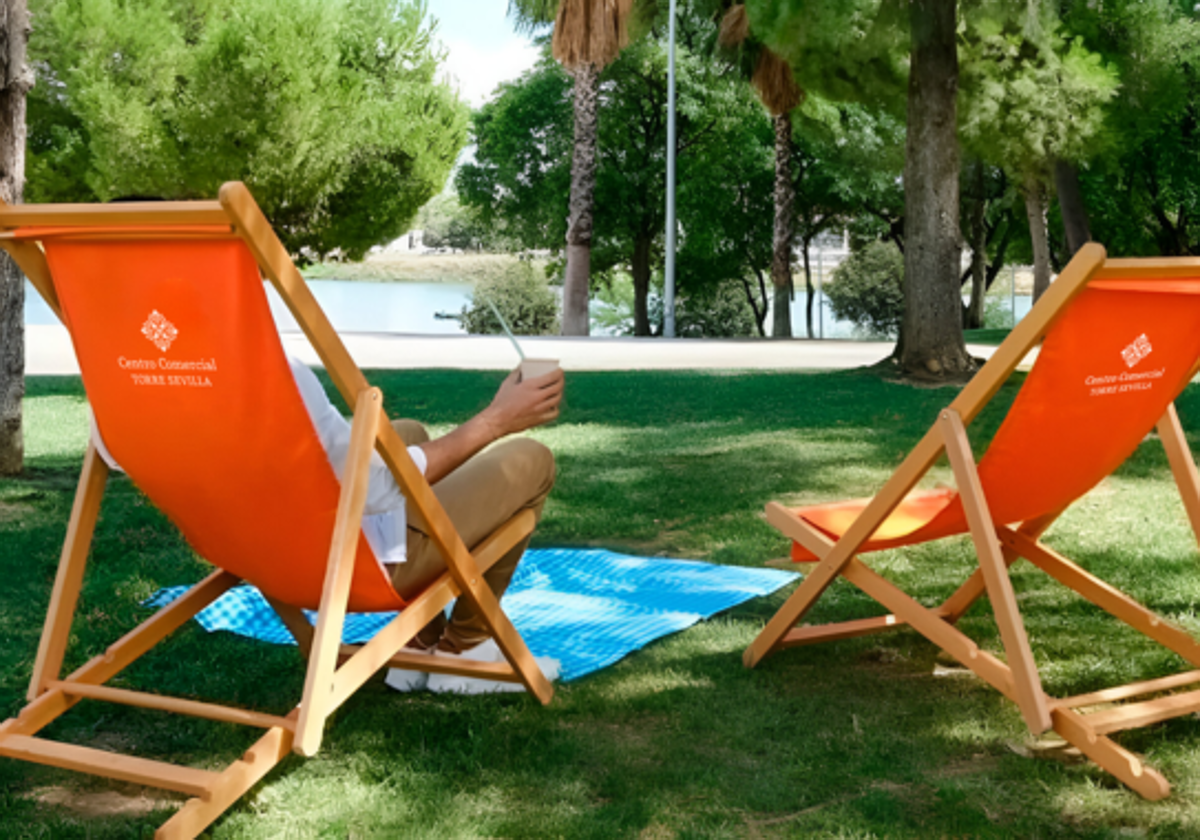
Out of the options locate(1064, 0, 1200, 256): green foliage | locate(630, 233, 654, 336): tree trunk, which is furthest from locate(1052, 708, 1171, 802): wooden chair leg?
locate(630, 233, 654, 336): tree trunk

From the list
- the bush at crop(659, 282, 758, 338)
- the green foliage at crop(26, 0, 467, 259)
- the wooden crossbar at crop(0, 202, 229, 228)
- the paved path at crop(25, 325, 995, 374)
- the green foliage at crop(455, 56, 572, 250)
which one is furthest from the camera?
the bush at crop(659, 282, 758, 338)

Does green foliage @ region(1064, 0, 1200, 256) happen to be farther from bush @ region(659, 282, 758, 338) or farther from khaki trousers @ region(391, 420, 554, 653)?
khaki trousers @ region(391, 420, 554, 653)

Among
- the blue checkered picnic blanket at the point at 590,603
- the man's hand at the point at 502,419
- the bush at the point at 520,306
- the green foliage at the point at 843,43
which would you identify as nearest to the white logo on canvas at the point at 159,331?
the man's hand at the point at 502,419

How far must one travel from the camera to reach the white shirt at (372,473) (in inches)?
96.1

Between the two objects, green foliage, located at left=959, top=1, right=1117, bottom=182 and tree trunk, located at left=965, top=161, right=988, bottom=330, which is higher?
green foliage, located at left=959, top=1, right=1117, bottom=182

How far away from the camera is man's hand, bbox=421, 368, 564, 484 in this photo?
265cm

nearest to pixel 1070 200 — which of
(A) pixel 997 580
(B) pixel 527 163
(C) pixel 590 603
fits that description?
(B) pixel 527 163

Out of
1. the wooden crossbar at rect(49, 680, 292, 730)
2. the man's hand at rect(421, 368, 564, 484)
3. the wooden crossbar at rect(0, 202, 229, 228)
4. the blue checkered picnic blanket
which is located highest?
the wooden crossbar at rect(0, 202, 229, 228)

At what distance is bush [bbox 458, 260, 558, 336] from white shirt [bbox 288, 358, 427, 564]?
2639 centimetres

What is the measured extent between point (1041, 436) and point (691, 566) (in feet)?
6.86

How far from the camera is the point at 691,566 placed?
184 inches

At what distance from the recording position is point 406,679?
3.29 m

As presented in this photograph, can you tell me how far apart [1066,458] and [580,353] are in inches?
568

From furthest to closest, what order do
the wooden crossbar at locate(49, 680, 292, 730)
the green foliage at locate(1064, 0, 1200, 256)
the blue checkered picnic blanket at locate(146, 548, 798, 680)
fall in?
the green foliage at locate(1064, 0, 1200, 256) < the blue checkered picnic blanket at locate(146, 548, 798, 680) < the wooden crossbar at locate(49, 680, 292, 730)
